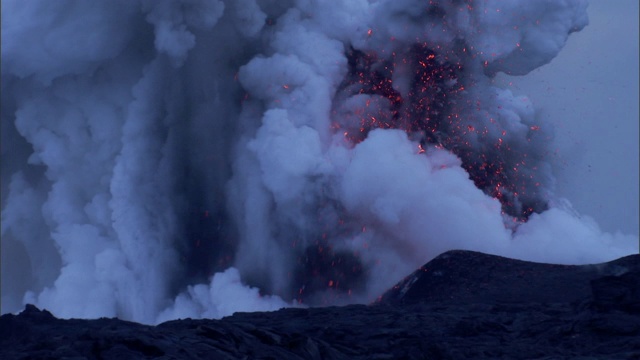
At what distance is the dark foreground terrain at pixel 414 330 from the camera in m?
23.2

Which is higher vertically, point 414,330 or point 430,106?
point 430,106

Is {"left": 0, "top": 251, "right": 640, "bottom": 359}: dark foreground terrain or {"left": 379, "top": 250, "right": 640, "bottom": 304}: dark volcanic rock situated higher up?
{"left": 379, "top": 250, "right": 640, "bottom": 304}: dark volcanic rock

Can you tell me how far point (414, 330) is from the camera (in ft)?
91.6

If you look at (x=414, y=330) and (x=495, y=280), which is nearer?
(x=414, y=330)

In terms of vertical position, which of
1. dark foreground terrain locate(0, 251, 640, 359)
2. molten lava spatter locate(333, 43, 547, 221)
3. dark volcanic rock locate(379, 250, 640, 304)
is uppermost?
molten lava spatter locate(333, 43, 547, 221)

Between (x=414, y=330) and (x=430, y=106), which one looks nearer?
(x=414, y=330)

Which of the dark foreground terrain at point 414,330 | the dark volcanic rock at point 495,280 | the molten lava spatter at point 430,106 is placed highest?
the molten lava spatter at point 430,106

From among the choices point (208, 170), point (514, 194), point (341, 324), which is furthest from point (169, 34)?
point (341, 324)

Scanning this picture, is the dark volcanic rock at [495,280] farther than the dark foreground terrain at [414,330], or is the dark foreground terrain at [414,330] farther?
the dark volcanic rock at [495,280]

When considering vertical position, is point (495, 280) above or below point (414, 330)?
above

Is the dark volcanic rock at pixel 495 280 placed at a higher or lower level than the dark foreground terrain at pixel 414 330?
higher

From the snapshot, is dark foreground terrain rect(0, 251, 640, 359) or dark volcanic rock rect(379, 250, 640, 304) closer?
dark foreground terrain rect(0, 251, 640, 359)

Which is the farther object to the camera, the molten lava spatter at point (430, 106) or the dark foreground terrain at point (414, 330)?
the molten lava spatter at point (430, 106)

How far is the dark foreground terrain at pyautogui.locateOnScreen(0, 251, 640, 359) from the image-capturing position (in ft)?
76.2
